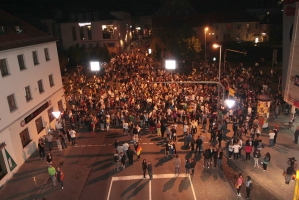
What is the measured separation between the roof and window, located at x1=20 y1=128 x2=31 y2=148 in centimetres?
624

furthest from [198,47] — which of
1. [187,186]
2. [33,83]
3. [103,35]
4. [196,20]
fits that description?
[187,186]

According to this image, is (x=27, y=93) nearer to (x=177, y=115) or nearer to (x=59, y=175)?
(x=59, y=175)

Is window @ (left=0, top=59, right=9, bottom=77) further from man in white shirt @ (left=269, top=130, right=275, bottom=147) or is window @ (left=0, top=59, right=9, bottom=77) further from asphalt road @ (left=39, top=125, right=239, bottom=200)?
man in white shirt @ (left=269, top=130, right=275, bottom=147)

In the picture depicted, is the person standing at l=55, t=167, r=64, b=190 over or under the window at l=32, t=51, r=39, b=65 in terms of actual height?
under

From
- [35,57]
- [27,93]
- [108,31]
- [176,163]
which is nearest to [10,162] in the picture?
[27,93]

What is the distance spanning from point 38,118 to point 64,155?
14.9 ft

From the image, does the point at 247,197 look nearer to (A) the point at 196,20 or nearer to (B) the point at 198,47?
(B) the point at 198,47

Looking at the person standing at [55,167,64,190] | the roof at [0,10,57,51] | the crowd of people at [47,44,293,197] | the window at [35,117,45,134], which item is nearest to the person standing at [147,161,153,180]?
the crowd of people at [47,44,293,197]

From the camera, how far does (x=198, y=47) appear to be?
45250mm

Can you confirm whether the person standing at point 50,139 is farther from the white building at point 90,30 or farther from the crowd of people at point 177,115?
the white building at point 90,30

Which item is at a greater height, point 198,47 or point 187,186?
point 198,47

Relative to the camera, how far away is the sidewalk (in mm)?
14093

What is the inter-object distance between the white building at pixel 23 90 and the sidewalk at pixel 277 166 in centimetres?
1476

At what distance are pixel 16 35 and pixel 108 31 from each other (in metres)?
38.9
